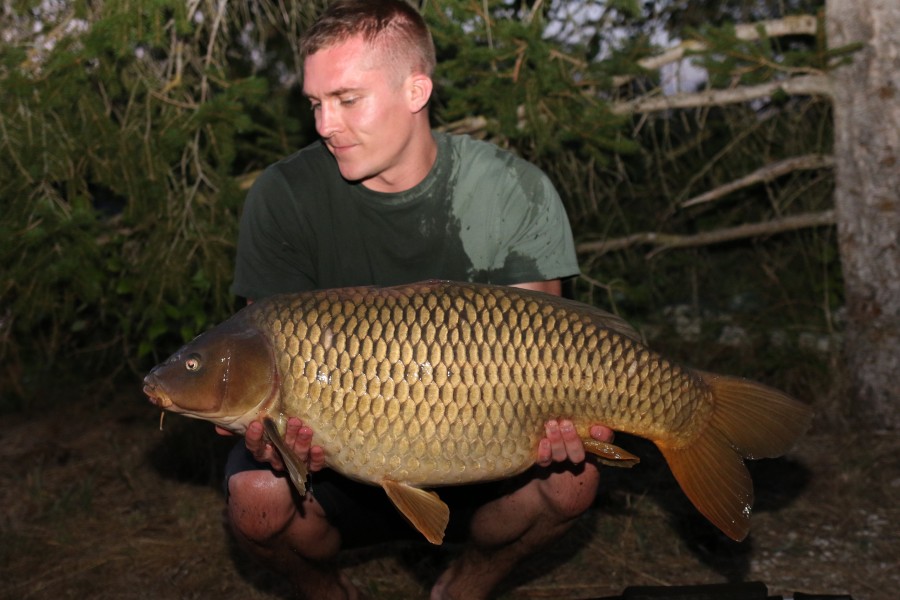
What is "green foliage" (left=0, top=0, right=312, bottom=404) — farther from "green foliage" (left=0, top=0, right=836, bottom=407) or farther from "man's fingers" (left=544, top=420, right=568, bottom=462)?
"man's fingers" (left=544, top=420, right=568, bottom=462)

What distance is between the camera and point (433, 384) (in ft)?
5.73

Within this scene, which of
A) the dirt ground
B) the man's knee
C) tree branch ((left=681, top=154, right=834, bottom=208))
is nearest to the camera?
the man's knee

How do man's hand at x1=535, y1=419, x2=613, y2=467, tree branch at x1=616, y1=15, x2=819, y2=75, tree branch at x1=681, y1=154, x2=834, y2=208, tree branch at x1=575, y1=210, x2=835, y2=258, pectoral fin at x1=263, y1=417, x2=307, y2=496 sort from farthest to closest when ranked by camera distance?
1. tree branch at x1=575, y1=210, x2=835, y2=258
2. tree branch at x1=681, y1=154, x2=834, y2=208
3. tree branch at x1=616, y1=15, x2=819, y2=75
4. man's hand at x1=535, y1=419, x2=613, y2=467
5. pectoral fin at x1=263, y1=417, x2=307, y2=496

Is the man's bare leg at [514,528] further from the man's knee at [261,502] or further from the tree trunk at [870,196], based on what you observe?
the tree trunk at [870,196]

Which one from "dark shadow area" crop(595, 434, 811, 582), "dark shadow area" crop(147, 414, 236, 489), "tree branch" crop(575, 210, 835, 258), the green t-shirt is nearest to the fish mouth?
the green t-shirt

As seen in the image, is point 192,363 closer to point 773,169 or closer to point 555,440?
point 555,440

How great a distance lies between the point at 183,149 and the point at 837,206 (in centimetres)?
211

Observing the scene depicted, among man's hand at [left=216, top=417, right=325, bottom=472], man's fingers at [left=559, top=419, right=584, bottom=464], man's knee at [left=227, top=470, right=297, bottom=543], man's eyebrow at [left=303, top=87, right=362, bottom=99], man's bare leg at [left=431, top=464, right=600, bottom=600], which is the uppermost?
man's eyebrow at [left=303, top=87, right=362, bottom=99]

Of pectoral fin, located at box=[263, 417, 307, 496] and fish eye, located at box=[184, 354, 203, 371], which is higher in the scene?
fish eye, located at box=[184, 354, 203, 371]

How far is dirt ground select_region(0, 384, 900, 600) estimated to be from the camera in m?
2.59

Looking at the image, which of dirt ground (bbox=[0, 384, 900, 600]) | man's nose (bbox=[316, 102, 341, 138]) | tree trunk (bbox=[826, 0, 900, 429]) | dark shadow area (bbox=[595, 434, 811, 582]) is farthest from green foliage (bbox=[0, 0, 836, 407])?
man's nose (bbox=[316, 102, 341, 138])

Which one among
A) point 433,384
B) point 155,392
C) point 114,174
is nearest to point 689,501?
point 433,384

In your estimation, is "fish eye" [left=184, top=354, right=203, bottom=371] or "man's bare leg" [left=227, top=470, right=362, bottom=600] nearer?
"fish eye" [left=184, top=354, right=203, bottom=371]

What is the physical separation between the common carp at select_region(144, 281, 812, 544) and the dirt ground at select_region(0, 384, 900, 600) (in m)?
0.80
